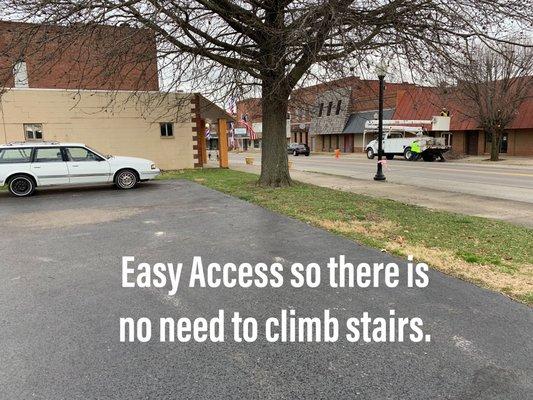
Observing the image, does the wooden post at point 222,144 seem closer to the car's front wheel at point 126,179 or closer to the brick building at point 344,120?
the car's front wheel at point 126,179

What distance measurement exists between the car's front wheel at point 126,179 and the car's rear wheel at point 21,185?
248 centimetres

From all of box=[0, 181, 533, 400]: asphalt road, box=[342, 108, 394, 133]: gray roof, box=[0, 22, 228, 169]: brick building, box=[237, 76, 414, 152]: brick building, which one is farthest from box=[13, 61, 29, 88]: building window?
box=[342, 108, 394, 133]: gray roof

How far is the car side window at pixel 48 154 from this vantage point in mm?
13023

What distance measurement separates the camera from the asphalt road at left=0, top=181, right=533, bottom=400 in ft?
9.64

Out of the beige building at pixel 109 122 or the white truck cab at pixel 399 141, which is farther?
the white truck cab at pixel 399 141

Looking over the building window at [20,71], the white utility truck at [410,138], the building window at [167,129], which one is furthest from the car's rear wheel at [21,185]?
the white utility truck at [410,138]

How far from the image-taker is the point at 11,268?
5.67m

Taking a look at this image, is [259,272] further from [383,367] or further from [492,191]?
[492,191]

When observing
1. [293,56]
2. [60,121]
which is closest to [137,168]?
[293,56]

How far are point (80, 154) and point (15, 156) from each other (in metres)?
1.85

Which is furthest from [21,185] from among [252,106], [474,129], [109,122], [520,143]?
[520,143]

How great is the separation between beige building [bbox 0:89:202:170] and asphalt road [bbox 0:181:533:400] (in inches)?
495

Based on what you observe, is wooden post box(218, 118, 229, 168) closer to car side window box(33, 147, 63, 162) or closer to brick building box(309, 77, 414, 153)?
car side window box(33, 147, 63, 162)

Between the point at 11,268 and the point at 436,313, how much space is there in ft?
17.4
